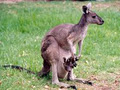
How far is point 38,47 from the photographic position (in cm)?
832

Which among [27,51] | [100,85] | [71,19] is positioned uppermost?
[71,19]

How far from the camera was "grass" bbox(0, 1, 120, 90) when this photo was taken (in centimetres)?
588

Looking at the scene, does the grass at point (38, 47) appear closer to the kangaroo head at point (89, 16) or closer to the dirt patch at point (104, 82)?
the dirt patch at point (104, 82)

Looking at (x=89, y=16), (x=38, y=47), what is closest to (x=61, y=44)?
(x=89, y=16)

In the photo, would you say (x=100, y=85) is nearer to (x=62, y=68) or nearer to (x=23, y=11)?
(x=62, y=68)

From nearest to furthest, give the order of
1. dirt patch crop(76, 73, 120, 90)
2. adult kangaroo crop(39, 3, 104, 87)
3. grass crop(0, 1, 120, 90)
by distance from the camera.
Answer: adult kangaroo crop(39, 3, 104, 87) < dirt patch crop(76, 73, 120, 90) < grass crop(0, 1, 120, 90)

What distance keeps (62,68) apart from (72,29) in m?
0.65

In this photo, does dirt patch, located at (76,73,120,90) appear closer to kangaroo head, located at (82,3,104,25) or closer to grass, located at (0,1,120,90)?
grass, located at (0,1,120,90)

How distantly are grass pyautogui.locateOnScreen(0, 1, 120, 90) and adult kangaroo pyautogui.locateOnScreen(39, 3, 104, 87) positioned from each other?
28cm

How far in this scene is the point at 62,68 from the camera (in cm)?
573

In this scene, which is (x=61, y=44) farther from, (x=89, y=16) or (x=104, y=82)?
(x=104, y=82)

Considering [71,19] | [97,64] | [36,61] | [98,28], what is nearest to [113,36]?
[98,28]

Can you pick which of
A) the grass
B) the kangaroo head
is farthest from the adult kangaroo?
the grass

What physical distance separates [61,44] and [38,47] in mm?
2640
